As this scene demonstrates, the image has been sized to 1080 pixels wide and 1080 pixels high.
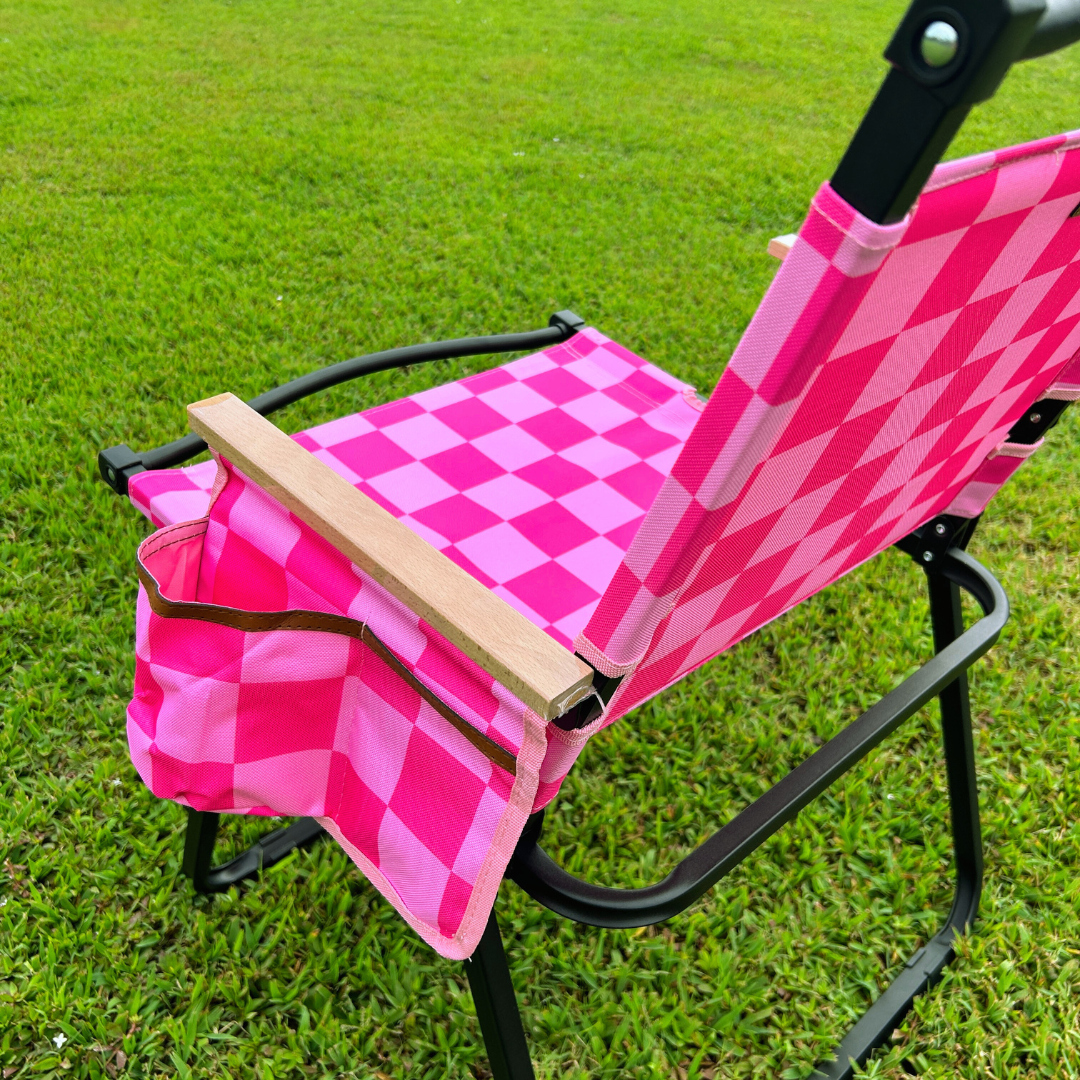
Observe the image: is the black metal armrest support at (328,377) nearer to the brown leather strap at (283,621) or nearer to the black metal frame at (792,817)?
the brown leather strap at (283,621)

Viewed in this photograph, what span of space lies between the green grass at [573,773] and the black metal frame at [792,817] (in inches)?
1.7

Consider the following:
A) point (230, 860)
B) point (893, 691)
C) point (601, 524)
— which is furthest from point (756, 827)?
point (230, 860)

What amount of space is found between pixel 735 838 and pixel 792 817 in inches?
3.2

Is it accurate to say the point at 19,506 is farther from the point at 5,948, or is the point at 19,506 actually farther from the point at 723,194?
the point at 723,194

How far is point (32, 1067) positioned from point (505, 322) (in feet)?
7.36

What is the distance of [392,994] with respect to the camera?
135 cm

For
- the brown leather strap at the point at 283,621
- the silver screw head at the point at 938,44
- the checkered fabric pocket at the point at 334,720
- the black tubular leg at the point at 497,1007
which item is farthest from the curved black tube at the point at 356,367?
the silver screw head at the point at 938,44

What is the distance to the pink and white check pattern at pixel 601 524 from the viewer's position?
0.56m

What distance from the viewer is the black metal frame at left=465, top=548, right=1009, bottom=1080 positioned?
817mm

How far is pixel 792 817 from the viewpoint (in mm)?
905

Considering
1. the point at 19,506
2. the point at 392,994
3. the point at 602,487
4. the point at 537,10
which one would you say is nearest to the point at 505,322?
the point at 19,506

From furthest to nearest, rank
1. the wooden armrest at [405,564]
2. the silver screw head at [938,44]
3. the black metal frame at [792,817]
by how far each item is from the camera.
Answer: the black metal frame at [792,817] < the wooden armrest at [405,564] < the silver screw head at [938,44]

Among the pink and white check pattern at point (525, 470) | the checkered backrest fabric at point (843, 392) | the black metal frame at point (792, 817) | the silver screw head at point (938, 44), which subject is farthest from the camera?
the pink and white check pattern at point (525, 470)

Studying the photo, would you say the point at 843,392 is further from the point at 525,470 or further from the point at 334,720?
the point at 525,470
